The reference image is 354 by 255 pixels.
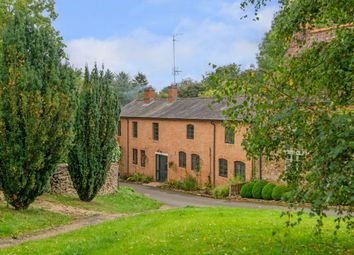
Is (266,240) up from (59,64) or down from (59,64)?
down

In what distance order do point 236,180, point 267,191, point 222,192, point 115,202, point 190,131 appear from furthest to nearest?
point 190,131
point 236,180
point 222,192
point 267,191
point 115,202

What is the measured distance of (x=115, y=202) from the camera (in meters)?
24.1

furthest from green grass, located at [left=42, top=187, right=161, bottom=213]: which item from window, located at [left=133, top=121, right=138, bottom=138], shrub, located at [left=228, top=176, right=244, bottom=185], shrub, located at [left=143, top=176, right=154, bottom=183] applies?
window, located at [left=133, top=121, right=138, bottom=138]

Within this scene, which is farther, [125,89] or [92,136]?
[125,89]

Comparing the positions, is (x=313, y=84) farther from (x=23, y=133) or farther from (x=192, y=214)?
(x=23, y=133)

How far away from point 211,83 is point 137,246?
4.76 m

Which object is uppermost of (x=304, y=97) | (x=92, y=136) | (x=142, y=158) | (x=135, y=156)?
(x=304, y=97)

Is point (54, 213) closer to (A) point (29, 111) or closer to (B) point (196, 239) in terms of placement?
(A) point (29, 111)

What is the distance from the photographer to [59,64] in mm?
17391

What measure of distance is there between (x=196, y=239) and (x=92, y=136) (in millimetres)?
12051

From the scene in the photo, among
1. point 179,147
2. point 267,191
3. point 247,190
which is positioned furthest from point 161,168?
point 267,191

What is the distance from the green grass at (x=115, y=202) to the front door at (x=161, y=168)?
494 inches

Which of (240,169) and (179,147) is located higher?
(179,147)

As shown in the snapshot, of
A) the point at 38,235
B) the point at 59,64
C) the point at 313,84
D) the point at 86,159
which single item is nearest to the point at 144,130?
the point at 86,159
